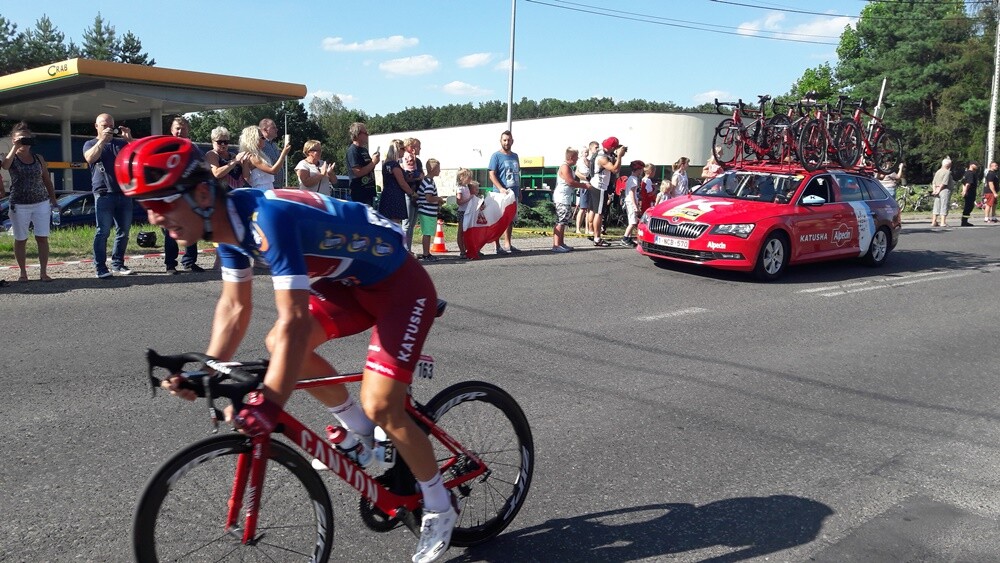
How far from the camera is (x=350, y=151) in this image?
11633 millimetres

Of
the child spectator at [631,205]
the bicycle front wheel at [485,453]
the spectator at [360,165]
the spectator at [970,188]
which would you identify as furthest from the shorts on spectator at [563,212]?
the spectator at [970,188]

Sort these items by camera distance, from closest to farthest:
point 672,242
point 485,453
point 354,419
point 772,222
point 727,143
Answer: point 354,419 → point 485,453 → point 772,222 → point 672,242 → point 727,143

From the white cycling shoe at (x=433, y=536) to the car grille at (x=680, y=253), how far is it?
8.78 meters

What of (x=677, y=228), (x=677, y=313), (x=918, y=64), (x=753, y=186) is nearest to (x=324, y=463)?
(x=677, y=313)

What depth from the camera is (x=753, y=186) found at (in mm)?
12570

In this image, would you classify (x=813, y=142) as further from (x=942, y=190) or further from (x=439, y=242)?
(x=942, y=190)

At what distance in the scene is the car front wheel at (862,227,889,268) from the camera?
43.9ft

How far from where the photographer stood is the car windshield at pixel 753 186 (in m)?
12.2

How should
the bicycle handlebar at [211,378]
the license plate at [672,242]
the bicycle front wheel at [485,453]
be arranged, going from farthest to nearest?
the license plate at [672,242]
the bicycle front wheel at [485,453]
the bicycle handlebar at [211,378]

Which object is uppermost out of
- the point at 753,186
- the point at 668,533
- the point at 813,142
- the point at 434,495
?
the point at 813,142

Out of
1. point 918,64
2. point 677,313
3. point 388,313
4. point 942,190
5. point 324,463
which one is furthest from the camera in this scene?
point 918,64

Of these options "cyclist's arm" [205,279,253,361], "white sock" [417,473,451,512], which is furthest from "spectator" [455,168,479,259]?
"cyclist's arm" [205,279,253,361]

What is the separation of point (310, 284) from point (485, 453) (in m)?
1.17

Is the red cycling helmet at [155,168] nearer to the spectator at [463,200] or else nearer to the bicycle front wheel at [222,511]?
the bicycle front wheel at [222,511]
